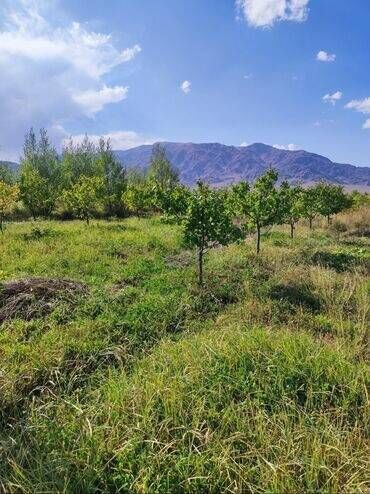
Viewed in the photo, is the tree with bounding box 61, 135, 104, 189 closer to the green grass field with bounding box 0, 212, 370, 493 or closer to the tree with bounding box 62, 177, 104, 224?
the tree with bounding box 62, 177, 104, 224

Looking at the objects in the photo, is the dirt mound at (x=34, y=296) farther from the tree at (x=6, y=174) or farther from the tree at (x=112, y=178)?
the tree at (x=6, y=174)

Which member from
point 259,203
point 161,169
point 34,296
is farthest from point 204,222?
point 161,169

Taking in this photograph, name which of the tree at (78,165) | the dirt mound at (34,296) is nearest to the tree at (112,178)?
the tree at (78,165)

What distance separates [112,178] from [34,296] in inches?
1537

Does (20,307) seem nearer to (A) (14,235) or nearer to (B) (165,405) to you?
(B) (165,405)

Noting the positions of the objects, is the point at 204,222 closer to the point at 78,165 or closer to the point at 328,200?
the point at 328,200

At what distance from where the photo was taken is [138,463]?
3.88 meters

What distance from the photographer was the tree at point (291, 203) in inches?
674

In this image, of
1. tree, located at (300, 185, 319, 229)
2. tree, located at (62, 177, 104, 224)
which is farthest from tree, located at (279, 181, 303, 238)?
tree, located at (62, 177, 104, 224)

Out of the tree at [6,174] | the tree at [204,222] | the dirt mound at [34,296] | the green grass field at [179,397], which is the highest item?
the tree at [6,174]

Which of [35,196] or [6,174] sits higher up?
[6,174]

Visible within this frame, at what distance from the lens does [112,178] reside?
46.6m

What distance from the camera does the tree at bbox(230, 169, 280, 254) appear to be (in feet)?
54.2

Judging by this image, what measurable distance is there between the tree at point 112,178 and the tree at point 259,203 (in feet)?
77.9
